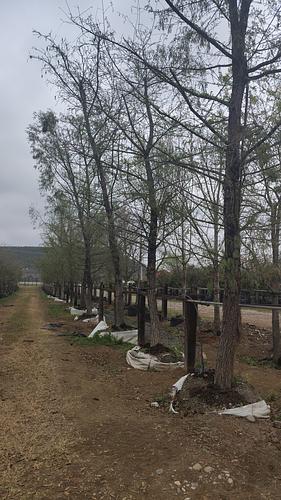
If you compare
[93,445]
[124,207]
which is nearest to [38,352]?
[124,207]

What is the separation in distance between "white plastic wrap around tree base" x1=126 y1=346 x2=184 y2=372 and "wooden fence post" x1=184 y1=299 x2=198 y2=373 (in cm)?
106

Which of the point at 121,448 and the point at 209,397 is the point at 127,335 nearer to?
the point at 209,397

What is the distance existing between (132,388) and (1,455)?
127 inches

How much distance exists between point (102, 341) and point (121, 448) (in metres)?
8.64

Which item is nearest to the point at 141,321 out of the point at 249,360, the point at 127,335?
the point at 127,335

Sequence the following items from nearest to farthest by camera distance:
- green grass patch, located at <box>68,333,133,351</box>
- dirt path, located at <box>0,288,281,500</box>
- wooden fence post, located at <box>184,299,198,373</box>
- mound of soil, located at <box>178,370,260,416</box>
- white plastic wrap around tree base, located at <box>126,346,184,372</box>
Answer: dirt path, located at <box>0,288,281,500</box> → mound of soil, located at <box>178,370,260,416</box> → wooden fence post, located at <box>184,299,198,373</box> → white plastic wrap around tree base, located at <box>126,346,184,372</box> → green grass patch, located at <box>68,333,133,351</box>

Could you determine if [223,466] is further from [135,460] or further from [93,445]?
[93,445]

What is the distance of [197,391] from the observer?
20.6 feet

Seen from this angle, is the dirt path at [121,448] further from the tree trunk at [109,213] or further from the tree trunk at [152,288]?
the tree trunk at [109,213]

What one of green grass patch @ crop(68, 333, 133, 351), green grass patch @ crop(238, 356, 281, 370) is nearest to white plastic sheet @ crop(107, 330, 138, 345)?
green grass patch @ crop(68, 333, 133, 351)

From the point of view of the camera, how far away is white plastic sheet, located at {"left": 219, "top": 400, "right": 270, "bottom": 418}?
5.58 metres

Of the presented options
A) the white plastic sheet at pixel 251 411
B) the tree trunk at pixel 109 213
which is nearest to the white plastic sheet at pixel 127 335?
the tree trunk at pixel 109 213

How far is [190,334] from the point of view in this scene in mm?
8047

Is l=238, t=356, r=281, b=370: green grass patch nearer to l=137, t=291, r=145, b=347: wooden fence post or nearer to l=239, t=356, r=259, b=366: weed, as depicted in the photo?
l=239, t=356, r=259, b=366: weed
